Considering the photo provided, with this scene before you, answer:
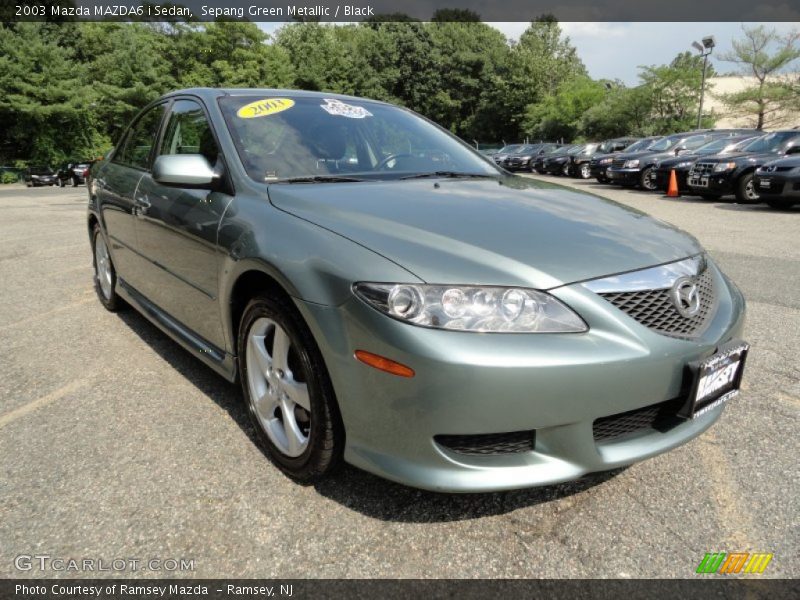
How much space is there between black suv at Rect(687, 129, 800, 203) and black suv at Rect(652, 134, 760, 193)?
0.56m

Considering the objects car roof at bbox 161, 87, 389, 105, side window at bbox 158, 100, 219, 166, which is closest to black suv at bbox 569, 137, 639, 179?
car roof at bbox 161, 87, 389, 105

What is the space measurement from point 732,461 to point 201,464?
212 centimetres

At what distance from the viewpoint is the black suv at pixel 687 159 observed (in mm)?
13453

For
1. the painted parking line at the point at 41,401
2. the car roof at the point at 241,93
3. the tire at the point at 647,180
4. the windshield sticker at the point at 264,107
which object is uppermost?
the car roof at the point at 241,93

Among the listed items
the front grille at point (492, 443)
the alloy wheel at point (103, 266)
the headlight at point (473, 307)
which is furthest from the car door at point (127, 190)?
the front grille at point (492, 443)

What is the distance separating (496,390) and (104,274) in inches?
154

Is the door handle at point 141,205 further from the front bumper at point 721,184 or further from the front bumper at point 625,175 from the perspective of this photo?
the front bumper at point 625,175

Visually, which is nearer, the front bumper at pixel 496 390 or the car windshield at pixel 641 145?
the front bumper at pixel 496 390

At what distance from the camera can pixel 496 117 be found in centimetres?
5475

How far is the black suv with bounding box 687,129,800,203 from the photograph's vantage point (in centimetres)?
1194

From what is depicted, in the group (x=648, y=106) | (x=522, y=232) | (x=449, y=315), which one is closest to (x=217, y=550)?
(x=449, y=315)

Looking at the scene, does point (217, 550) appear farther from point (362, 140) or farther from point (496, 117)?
point (496, 117)

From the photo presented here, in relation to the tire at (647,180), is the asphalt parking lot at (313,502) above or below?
below

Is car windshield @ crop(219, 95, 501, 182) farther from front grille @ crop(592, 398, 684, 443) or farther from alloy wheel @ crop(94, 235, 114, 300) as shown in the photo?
alloy wheel @ crop(94, 235, 114, 300)
